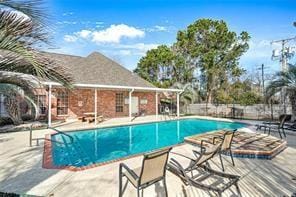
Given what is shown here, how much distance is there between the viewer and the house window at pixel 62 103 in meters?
19.6

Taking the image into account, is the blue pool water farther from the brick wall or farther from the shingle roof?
the shingle roof

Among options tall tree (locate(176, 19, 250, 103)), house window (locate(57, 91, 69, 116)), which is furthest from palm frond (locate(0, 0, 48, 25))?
tall tree (locate(176, 19, 250, 103))

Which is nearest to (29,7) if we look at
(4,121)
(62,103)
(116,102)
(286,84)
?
(4,121)

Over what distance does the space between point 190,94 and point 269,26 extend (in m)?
10.5

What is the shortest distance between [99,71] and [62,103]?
4558 mm

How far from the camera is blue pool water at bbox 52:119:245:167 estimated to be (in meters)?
9.26

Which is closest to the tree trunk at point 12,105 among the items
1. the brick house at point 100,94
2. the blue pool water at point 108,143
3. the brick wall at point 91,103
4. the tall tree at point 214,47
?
the blue pool water at point 108,143

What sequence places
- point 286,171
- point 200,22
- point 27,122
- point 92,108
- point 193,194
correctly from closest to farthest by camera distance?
point 193,194 < point 286,171 < point 27,122 < point 92,108 < point 200,22

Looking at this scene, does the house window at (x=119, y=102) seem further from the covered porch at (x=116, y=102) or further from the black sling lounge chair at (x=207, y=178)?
the black sling lounge chair at (x=207, y=178)

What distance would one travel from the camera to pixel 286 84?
1553 cm

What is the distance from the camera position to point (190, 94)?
26.4 metres

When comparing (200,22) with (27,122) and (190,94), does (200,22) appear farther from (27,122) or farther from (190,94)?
(27,122)

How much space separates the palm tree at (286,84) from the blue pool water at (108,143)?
281 inches

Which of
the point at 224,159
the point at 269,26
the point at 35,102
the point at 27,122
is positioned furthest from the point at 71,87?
the point at 269,26
